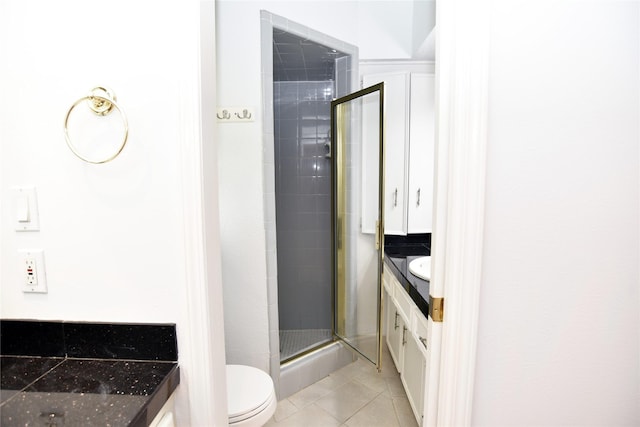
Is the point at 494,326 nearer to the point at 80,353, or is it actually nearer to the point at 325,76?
the point at 80,353

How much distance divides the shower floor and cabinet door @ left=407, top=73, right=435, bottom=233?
1296mm

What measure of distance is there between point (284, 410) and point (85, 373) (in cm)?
145

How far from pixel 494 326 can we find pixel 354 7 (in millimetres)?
2218

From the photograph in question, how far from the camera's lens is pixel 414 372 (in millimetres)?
1665

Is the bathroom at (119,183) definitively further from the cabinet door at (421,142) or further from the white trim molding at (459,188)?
the cabinet door at (421,142)

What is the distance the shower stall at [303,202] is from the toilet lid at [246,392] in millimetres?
995

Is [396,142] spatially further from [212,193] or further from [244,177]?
[212,193]

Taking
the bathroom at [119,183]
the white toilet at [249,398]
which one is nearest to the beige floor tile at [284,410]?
the white toilet at [249,398]

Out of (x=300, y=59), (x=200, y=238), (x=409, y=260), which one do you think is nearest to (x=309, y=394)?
(x=409, y=260)

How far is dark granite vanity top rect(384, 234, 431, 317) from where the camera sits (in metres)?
1.43

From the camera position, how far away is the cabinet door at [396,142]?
2.21 metres

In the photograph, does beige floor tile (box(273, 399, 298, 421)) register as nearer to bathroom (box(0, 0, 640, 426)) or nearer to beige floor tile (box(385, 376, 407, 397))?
beige floor tile (box(385, 376, 407, 397))

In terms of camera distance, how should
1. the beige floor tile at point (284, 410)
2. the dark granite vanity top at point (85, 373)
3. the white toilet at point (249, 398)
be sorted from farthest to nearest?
the beige floor tile at point (284, 410)
the white toilet at point (249, 398)
the dark granite vanity top at point (85, 373)

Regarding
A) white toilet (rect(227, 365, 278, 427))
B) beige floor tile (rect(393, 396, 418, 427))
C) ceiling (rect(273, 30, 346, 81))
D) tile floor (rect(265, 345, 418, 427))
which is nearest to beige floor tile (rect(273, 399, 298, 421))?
tile floor (rect(265, 345, 418, 427))
